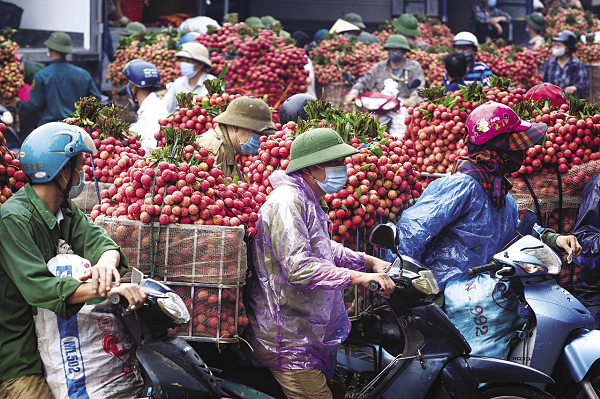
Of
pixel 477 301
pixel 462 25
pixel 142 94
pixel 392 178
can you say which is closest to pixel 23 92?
pixel 142 94

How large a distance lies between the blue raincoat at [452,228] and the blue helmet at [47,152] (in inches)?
76.0

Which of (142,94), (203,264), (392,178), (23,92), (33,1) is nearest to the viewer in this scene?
(203,264)

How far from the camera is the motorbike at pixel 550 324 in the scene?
3.30 meters

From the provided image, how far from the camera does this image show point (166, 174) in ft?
10.2

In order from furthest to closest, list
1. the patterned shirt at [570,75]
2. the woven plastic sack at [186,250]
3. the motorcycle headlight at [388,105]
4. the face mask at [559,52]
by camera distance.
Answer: the face mask at [559,52]
the patterned shirt at [570,75]
the motorcycle headlight at [388,105]
the woven plastic sack at [186,250]

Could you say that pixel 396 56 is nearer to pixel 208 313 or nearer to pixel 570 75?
pixel 570 75

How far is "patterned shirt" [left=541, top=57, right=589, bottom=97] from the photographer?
427 inches

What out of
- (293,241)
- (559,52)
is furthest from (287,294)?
(559,52)

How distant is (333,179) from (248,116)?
1.61m

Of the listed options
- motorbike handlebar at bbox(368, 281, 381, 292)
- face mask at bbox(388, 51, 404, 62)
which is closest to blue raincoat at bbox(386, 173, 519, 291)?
motorbike handlebar at bbox(368, 281, 381, 292)

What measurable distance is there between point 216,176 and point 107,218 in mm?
596

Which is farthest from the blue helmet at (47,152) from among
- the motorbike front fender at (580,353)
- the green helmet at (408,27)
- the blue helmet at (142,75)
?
the green helmet at (408,27)

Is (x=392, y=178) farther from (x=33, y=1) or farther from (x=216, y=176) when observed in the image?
(x=33, y=1)

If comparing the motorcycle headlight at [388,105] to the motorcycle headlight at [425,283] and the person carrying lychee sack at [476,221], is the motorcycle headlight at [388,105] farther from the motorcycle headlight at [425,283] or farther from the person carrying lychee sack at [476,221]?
the motorcycle headlight at [425,283]
